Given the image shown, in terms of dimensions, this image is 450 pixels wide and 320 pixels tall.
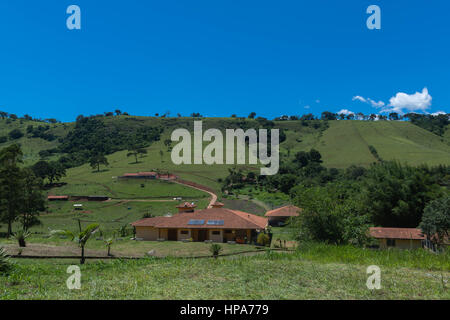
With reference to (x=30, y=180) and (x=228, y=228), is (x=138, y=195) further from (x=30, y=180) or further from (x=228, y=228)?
(x=228, y=228)

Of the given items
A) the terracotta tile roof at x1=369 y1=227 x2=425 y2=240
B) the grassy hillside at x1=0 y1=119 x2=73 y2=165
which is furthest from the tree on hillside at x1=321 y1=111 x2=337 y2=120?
the terracotta tile roof at x1=369 y1=227 x2=425 y2=240

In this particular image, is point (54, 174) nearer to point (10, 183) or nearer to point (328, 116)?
point (10, 183)

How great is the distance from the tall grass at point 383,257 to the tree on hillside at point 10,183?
3122 cm

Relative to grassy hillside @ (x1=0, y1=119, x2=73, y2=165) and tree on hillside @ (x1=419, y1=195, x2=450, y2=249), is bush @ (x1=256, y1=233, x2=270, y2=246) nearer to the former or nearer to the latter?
tree on hillside @ (x1=419, y1=195, x2=450, y2=249)

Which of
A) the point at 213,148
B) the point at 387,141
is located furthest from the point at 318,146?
the point at 213,148

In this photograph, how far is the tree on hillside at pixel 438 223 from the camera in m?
27.3

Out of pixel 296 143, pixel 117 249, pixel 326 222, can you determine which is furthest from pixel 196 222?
pixel 296 143

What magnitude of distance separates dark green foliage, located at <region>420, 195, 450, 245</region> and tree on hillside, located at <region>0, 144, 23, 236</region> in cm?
4006

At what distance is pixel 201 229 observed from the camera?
30750 mm

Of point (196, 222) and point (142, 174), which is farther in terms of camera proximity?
point (142, 174)

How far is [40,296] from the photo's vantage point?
6984 mm

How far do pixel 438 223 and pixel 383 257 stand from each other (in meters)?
21.8
